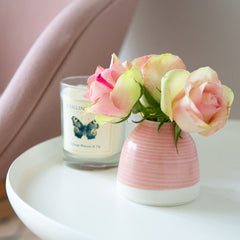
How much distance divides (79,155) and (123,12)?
0.61m

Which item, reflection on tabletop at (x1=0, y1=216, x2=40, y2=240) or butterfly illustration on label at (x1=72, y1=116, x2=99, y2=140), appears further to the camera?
reflection on tabletop at (x1=0, y1=216, x2=40, y2=240)

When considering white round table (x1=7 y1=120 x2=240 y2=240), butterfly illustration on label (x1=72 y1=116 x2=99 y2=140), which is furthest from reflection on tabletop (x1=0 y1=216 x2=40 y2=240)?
butterfly illustration on label (x1=72 y1=116 x2=99 y2=140)

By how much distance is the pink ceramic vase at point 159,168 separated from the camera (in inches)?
24.7

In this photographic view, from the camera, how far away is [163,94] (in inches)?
22.6

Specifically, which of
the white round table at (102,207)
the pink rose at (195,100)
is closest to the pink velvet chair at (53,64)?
the white round table at (102,207)

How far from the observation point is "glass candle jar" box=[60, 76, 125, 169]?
767 mm

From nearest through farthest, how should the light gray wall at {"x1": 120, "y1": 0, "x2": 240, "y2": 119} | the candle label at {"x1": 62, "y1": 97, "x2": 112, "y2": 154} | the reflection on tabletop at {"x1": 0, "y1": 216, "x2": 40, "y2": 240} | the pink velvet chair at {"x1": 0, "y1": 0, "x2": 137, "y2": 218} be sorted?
the candle label at {"x1": 62, "y1": 97, "x2": 112, "y2": 154} → the pink velvet chair at {"x1": 0, "y1": 0, "x2": 137, "y2": 218} → the reflection on tabletop at {"x1": 0, "y1": 216, "x2": 40, "y2": 240} → the light gray wall at {"x1": 120, "y1": 0, "x2": 240, "y2": 119}

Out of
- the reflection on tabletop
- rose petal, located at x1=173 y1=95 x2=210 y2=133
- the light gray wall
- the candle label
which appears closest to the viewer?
rose petal, located at x1=173 y1=95 x2=210 y2=133

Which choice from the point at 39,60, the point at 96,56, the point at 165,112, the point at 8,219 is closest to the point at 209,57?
the point at 96,56

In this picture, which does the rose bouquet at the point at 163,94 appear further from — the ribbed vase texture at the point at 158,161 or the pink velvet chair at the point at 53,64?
the pink velvet chair at the point at 53,64

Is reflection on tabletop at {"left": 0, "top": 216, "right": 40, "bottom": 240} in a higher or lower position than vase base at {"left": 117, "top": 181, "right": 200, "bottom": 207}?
lower

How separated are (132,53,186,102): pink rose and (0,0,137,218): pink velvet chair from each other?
0.54 m

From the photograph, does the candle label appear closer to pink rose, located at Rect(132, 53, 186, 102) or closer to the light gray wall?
pink rose, located at Rect(132, 53, 186, 102)

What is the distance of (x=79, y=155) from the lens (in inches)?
30.9
